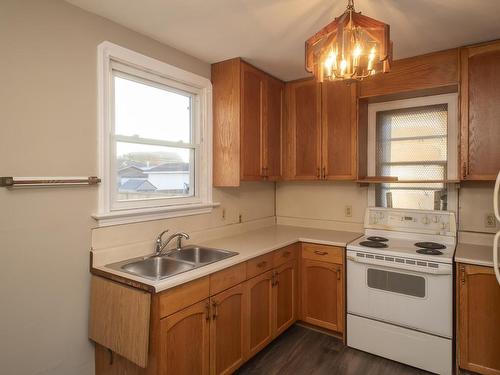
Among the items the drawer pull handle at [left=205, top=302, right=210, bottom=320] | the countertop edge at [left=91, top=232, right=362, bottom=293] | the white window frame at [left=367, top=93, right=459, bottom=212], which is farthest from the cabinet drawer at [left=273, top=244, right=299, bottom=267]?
the white window frame at [left=367, top=93, right=459, bottom=212]

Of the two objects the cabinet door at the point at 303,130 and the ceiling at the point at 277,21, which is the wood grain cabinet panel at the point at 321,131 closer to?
the cabinet door at the point at 303,130

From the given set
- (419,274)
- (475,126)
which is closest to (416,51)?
(475,126)

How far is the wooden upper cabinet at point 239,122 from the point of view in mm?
2588

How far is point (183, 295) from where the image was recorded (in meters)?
1.71

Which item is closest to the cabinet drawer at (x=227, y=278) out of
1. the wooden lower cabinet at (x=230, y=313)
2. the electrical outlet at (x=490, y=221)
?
the wooden lower cabinet at (x=230, y=313)

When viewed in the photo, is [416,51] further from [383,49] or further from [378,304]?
[378,304]

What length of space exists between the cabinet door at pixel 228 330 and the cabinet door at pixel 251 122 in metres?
1.01

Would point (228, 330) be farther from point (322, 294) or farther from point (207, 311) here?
point (322, 294)

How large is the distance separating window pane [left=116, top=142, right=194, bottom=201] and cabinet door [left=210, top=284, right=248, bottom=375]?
915 mm

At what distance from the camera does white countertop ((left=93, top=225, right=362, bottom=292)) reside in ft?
5.51

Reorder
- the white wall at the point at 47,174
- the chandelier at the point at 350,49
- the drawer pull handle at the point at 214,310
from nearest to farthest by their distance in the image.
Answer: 1. the chandelier at the point at 350,49
2. the white wall at the point at 47,174
3. the drawer pull handle at the point at 214,310

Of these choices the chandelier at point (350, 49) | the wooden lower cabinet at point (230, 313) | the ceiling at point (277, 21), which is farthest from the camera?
the ceiling at point (277, 21)

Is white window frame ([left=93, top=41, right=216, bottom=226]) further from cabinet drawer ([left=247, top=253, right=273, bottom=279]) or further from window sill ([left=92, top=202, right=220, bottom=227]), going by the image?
cabinet drawer ([left=247, top=253, right=273, bottom=279])

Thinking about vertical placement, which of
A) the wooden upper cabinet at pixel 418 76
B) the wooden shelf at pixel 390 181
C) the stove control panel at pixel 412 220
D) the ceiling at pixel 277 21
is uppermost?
the ceiling at pixel 277 21
